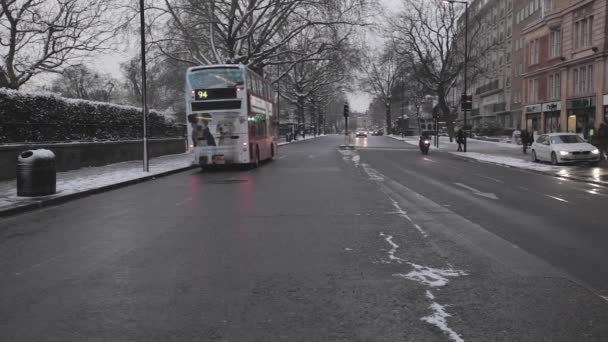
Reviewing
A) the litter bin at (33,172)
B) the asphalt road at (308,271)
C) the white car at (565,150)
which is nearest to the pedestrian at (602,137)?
the white car at (565,150)

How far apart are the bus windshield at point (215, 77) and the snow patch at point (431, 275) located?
1546cm

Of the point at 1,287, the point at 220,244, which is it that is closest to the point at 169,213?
the point at 220,244

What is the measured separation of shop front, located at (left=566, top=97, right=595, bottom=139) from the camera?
34750 millimetres

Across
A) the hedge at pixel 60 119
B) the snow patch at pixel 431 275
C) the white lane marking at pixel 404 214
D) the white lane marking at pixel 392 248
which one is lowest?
the snow patch at pixel 431 275

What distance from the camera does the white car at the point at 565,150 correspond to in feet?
71.1

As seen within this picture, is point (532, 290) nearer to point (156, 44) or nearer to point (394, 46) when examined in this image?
point (156, 44)

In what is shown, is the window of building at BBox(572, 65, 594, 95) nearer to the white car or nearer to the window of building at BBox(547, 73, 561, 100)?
the window of building at BBox(547, 73, 561, 100)

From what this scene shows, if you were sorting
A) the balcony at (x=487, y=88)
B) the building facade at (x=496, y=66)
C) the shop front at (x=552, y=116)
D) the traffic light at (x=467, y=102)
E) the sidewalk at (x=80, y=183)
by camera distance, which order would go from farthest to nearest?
the balcony at (x=487, y=88) → the building facade at (x=496, y=66) → the shop front at (x=552, y=116) → the traffic light at (x=467, y=102) → the sidewalk at (x=80, y=183)

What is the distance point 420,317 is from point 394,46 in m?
53.0

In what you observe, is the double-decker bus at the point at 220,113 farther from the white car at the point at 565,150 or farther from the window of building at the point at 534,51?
the window of building at the point at 534,51

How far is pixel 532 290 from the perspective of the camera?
4.86 meters

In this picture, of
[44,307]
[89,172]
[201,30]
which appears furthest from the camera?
[201,30]

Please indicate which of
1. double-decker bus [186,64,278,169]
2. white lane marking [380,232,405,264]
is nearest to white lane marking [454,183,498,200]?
white lane marking [380,232,405,264]

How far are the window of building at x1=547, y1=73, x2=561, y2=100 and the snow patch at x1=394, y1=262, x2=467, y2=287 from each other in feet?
128
